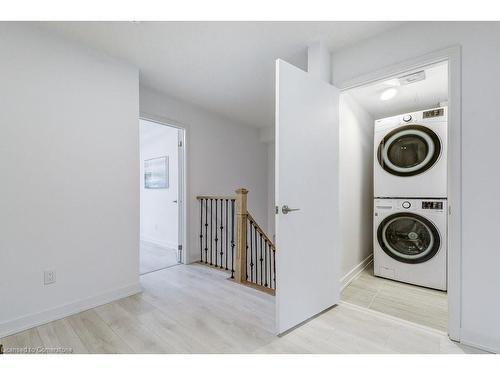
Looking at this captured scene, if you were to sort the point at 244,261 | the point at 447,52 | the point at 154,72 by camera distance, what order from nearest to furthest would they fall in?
the point at 447,52, the point at 154,72, the point at 244,261

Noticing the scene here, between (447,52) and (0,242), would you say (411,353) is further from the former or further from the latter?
(0,242)

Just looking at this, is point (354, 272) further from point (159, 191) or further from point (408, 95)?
point (159, 191)

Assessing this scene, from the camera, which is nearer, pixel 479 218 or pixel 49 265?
pixel 479 218

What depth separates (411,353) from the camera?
1.49 m

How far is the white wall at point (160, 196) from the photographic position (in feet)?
14.2

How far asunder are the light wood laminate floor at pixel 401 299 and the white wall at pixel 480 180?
328mm

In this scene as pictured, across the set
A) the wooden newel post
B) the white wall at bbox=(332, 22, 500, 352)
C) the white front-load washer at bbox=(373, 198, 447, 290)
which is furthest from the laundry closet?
the wooden newel post

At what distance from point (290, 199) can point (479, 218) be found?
119 cm

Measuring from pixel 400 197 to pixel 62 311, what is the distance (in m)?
3.43

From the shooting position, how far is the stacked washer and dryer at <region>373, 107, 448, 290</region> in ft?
8.16

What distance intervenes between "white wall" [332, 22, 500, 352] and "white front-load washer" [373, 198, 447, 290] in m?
1.03

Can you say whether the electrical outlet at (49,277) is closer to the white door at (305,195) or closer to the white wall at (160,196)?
the white door at (305,195)

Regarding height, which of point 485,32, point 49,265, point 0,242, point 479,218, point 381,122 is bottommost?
point 49,265
